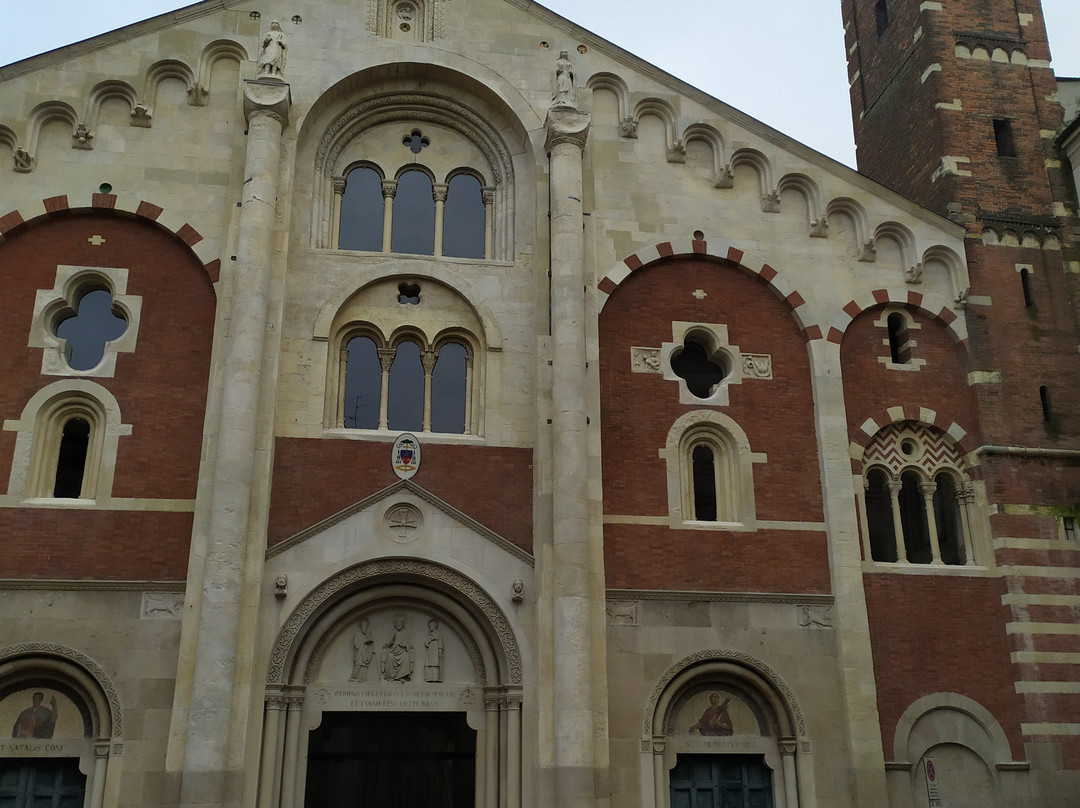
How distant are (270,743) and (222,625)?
6.00 feet

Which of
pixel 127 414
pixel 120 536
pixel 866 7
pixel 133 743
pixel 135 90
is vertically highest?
pixel 866 7

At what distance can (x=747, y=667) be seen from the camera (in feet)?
53.0

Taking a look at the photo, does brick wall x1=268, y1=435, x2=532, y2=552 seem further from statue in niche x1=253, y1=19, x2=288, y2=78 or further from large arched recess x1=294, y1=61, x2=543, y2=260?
statue in niche x1=253, y1=19, x2=288, y2=78

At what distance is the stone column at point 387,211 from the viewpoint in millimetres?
17734

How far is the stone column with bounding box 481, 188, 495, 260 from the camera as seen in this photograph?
18.0 metres

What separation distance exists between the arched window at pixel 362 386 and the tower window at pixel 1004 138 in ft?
40.4

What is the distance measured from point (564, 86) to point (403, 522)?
25.1 feet

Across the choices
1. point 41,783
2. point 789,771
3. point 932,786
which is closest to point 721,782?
point 789,771

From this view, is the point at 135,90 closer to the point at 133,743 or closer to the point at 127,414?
the point at 127,414

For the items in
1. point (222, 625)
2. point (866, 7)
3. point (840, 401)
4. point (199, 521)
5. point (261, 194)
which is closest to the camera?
point (222, 625)

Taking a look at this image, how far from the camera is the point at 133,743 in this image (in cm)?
1441

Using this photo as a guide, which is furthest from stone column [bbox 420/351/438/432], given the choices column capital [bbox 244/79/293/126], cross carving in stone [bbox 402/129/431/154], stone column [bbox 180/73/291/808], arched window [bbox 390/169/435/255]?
column capital [bbox 244/79/293/126]

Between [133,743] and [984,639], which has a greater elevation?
[984,639]

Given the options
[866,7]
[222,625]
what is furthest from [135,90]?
[866,7]
